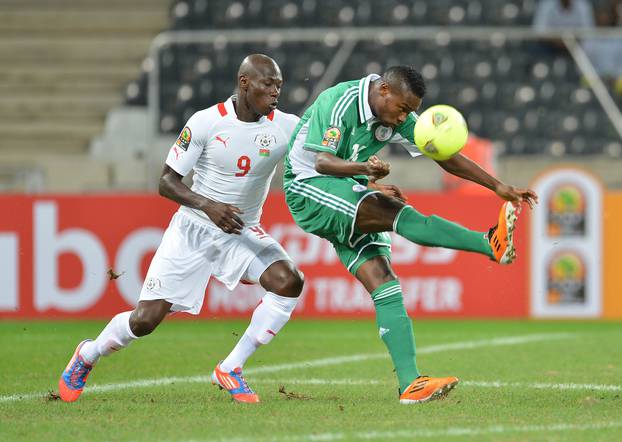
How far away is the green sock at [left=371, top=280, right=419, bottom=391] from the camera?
263 inches

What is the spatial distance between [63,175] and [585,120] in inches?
260

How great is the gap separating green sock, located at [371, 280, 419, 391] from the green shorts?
25 centimetres

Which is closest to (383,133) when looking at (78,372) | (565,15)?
(78,372)

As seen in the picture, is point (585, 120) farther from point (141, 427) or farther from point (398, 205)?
point (141, 427)

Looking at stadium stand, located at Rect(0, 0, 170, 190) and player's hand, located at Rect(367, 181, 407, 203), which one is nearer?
player's hand, located at Rect(367, 181, 407, 203)

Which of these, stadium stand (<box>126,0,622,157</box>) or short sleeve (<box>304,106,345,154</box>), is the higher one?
stadium stand (<box>126,0,622,157</box>)

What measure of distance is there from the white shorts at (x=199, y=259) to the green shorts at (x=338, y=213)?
1.43 ft

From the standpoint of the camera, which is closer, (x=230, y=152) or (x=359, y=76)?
(x=230, y=152)

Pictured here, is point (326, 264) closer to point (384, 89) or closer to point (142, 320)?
point (142, 320)

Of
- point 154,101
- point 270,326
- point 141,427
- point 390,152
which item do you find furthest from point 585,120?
point 141,427

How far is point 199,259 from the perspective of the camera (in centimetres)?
723

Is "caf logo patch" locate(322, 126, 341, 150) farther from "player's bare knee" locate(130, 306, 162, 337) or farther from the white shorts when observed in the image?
"player's bare knee" locate(130, 306, 162, 337)

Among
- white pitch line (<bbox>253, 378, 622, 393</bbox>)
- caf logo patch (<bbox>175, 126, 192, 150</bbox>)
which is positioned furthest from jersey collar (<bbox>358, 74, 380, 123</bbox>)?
white pitch line (<bbox>253, 378, 622, 393</bbox>)

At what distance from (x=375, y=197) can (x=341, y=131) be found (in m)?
0.41
